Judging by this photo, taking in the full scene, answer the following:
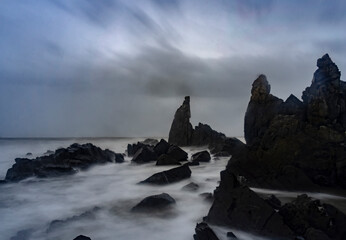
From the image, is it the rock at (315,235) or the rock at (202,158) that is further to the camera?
the rock at (202,158)

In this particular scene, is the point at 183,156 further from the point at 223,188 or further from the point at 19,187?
the point at 223,188

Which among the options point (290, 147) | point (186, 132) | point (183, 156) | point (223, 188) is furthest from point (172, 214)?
point (186, 132)

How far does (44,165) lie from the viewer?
2736cm

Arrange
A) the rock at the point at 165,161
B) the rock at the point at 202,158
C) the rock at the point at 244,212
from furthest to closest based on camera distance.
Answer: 1. the rock at the point at 202,158
2. the rock at the point at 165,161
3. the rock at the point at 244,212

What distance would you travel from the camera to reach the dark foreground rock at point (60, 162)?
2508cm

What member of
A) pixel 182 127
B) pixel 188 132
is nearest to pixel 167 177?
pixel 188 132

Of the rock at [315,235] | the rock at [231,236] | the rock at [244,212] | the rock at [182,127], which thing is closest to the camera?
the rock at [315,235]

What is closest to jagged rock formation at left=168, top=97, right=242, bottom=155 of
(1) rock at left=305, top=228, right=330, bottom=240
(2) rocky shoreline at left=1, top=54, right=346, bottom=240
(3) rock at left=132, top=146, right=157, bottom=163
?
(2) rocky shoreline at left=1, top=54, right=346, bottom=240

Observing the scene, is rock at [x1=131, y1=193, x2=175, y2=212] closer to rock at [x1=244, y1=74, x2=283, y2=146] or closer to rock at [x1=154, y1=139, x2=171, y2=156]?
rock at [x1=244, y1=74, x2=283, y2=146]

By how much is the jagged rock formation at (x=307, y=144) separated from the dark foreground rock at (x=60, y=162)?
15.0 m

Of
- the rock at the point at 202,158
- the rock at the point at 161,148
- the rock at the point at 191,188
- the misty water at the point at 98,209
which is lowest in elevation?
the misty water at the point at 98,209

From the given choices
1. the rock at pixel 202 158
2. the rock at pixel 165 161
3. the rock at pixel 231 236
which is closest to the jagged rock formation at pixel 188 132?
the rock at pixel 202 158

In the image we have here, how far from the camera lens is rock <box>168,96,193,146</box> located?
63031 mm

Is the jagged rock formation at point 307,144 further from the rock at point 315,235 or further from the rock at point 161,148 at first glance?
the rock at point 161,148
